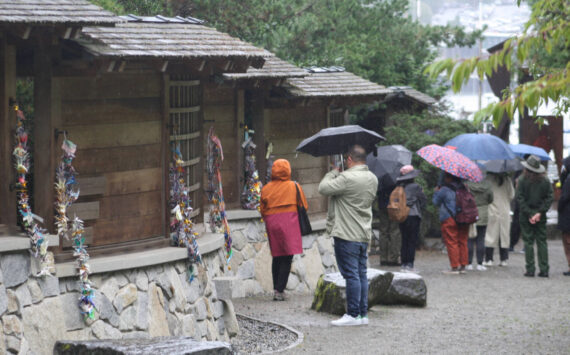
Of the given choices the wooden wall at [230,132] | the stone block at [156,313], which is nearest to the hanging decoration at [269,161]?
the wooden wall at [230,132]

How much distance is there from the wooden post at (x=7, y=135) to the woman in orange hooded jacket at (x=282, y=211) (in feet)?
15.1

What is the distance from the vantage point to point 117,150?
8695mm

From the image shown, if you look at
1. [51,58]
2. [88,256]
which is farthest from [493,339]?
[51,58]

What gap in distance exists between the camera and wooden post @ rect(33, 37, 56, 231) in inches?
313

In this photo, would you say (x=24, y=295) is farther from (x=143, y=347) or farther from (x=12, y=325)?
(x=143, y=347)

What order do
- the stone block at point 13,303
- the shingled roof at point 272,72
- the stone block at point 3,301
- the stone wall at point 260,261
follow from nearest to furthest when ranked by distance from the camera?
the stone block at point 3,301, the stone block at point 13,303, the shingled roof at point 272,72, the stone wall at point 260,261

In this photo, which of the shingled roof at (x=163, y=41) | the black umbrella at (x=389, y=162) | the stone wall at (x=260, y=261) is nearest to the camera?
the shingled roof at (x=163, y=41)

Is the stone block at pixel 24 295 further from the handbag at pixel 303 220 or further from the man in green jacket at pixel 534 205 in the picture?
the man in green jacket at pixel 534 205

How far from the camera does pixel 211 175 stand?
10.9 metres

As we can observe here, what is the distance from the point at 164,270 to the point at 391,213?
21.5 ft

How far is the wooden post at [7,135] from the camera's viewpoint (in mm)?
7684

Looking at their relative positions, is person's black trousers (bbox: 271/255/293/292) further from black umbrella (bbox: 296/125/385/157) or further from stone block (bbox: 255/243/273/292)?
black umbrella (bbox: 296/125/385/157)

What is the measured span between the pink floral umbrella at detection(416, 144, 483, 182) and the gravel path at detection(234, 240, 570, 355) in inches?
64.5

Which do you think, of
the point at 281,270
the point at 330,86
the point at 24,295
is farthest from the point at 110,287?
the point at 330,86
